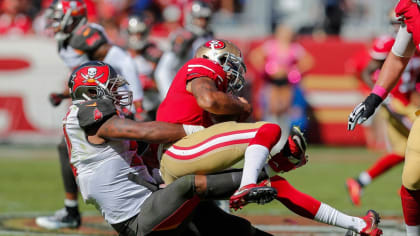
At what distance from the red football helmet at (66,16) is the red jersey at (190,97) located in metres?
2.29

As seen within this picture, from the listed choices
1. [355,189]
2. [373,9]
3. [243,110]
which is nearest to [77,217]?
[243,110]

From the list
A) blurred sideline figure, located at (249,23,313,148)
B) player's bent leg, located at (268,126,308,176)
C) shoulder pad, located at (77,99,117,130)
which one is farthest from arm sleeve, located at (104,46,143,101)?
blurred sideline figure, located at (249,23,313,148)

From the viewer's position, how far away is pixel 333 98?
14031mm

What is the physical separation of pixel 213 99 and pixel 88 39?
250 cm

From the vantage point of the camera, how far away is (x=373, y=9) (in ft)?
49.6

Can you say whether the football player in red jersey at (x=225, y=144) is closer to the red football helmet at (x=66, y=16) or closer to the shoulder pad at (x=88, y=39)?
the shoulder pad at (x=88, y=39)

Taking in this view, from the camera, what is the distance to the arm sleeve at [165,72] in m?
9.13

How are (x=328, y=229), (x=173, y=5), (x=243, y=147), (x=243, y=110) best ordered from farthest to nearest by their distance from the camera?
(x=173, y=5), (x=328, y=229), (x=243, y=110), (x=243, y=147)

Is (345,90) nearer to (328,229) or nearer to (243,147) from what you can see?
(328,229)

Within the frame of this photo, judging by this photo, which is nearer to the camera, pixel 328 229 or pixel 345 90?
pixel 328 229

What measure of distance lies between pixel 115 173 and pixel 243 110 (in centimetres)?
88

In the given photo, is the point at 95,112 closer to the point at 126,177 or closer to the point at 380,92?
the point at 126,177

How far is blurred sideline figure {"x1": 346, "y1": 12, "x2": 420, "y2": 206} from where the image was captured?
24.5 feet

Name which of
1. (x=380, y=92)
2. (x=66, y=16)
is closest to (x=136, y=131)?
(x=380, y=92)
